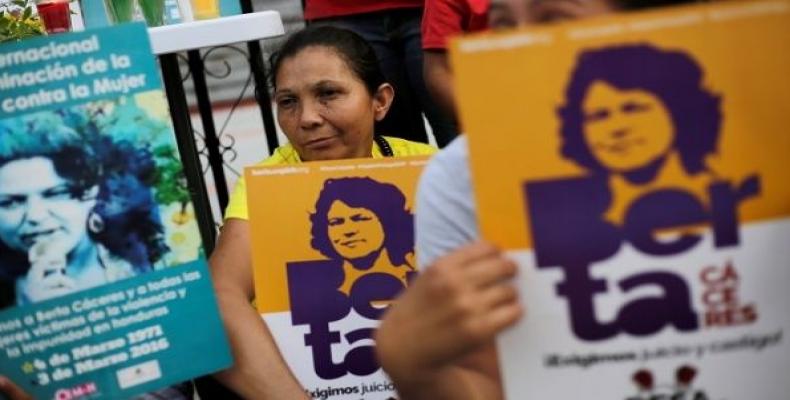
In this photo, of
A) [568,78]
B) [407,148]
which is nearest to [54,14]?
[407,148]

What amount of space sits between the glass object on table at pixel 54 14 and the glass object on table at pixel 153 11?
0.19m

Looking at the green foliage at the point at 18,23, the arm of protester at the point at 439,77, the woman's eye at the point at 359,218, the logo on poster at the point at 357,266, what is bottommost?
the logo on poster at the point at 357,266

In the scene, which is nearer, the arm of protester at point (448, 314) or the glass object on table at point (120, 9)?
the arm of protester at point (448, 314)

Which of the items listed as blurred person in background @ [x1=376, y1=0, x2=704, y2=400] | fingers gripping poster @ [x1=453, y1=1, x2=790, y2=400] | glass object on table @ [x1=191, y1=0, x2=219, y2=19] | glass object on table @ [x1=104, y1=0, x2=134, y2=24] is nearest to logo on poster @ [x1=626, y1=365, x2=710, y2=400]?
fingers gripping poster @ [x1=453, y1=1, x2=790, y2=400]

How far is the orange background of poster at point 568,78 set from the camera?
1.26m

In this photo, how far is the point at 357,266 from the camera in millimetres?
2414

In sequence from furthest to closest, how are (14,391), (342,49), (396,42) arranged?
(396,42)
(342,49)
(14,391)

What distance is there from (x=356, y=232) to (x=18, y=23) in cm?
116

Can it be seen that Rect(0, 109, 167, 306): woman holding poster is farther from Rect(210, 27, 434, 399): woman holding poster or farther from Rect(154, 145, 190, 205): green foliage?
Rect(210, 27, 434, 399): woman holding poster

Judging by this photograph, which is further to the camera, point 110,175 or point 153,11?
point 153,11

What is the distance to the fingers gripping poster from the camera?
1264 millimetres

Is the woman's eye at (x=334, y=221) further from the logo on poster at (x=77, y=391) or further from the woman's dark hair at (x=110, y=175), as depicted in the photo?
the logo on poster at (x=77, y=391)

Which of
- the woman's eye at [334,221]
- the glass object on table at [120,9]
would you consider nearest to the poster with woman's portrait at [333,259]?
the woman's eye at [334,221]

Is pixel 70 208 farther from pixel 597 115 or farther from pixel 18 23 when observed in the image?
pixel 18 23
